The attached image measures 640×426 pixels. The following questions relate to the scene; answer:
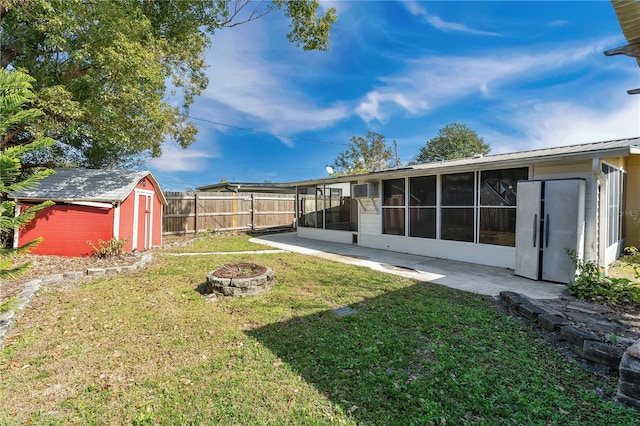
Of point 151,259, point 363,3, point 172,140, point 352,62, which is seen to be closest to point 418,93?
point 352,62

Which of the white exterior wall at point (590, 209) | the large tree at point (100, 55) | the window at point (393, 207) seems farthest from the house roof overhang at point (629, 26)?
the large tree at point (100, 55)

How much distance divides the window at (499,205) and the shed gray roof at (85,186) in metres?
9.38

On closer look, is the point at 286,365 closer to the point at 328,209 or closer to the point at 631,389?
the point at 631,389

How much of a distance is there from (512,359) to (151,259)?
25.9 ft

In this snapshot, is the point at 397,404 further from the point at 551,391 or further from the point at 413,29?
the point at 413,29

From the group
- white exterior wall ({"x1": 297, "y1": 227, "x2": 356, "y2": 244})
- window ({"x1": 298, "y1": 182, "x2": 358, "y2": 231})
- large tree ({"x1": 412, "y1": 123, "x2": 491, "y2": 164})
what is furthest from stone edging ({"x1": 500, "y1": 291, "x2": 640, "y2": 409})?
large tree ({"x1": 412, "y1": 123, "x2": 491, "y2": 164})

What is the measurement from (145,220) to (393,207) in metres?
8.01

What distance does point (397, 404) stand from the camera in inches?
93.9

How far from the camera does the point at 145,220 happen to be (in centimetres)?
933

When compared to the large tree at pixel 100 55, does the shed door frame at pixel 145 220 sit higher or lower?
lower

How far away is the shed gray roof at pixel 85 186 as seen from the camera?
749cm

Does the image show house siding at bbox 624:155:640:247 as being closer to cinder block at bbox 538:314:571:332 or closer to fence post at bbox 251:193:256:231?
cinder block at bbox 538:314:571:332

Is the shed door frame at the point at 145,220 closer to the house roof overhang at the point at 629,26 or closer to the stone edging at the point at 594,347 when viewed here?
the stone edging at the point at 594,347

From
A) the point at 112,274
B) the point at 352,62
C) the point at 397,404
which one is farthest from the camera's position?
the point at 352,62
